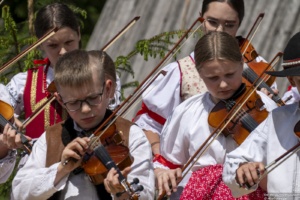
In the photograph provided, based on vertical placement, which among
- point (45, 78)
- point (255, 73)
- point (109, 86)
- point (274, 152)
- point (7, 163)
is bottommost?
point (7, 163)

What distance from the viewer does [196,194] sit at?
5012 millimetres

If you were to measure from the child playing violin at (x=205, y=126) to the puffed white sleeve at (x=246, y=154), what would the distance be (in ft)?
0.87

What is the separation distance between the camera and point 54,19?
19.0 ft

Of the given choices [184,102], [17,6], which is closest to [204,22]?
[184,102]

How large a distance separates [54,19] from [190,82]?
72 cm

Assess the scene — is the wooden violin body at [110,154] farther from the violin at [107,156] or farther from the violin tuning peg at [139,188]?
the violin tuning peg at [139,188]

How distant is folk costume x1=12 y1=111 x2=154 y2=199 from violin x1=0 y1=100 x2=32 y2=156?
24 centimetres

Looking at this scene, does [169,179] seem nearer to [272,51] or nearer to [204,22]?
[204,22]

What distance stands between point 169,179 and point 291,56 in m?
0.72

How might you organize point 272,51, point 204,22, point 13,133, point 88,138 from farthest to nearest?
point 272,51
point 204,22
point 13,133
point 88,138

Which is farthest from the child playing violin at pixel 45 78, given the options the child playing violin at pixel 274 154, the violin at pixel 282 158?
the violin at pixel 282 158

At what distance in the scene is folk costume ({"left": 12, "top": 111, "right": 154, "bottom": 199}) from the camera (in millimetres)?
4891

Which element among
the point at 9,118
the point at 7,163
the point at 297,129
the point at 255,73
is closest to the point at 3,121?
the point at 9,118

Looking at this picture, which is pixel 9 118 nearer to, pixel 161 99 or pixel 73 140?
pixel 73 140
